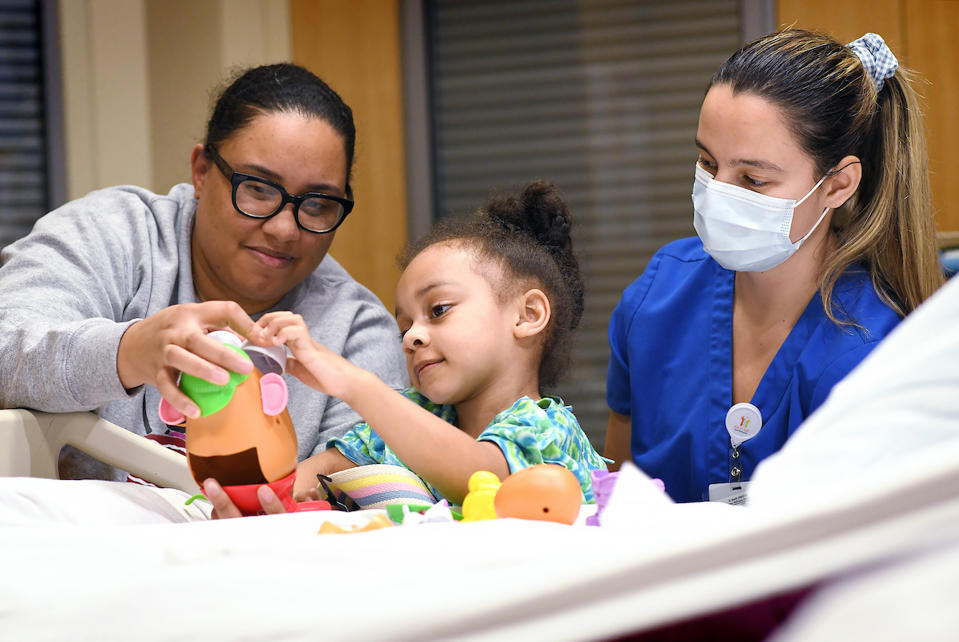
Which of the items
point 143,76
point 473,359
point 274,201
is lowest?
point 473,359

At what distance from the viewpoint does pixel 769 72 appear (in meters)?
1.45

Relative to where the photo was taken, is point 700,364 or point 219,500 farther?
point 700,364

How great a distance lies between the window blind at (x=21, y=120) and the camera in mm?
3242

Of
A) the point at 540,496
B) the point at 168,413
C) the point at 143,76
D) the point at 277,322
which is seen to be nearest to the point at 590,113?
the point at 143,76

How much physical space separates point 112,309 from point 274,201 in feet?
1.12

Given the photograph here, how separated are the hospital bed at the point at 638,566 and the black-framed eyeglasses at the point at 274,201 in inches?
38.8

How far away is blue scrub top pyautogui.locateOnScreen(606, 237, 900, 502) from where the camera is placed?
1.42 metres

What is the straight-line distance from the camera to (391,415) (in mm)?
1217

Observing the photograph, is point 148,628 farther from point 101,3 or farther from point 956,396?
point 101,3

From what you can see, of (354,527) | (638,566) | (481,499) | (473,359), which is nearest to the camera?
(638,566)

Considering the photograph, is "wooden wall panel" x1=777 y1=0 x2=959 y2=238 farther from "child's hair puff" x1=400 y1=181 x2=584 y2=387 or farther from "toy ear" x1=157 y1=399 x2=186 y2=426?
"toy ear" x1=157 y1=399 x2=186 y2=426

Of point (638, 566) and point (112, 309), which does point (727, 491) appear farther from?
point (112, 309)

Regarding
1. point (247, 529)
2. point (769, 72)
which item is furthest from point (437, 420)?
point (769, 72)

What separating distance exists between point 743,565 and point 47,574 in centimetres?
50
